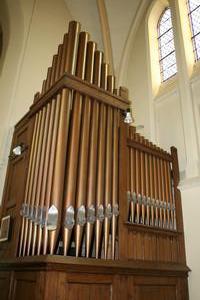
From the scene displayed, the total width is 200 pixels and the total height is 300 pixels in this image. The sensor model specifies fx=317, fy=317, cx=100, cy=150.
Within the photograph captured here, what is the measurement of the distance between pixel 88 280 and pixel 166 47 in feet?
21.0

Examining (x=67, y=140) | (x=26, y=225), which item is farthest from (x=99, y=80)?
(x=26, y=225)

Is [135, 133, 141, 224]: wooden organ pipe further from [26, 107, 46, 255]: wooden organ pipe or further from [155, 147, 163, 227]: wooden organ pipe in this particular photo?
[26, 107, 46, 255]: wooden organ pipe

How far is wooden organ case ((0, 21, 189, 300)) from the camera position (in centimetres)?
372

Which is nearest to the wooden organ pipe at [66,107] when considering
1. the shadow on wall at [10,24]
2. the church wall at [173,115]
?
the church wall at [173,115]

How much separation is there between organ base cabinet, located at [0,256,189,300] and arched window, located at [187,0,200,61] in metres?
4.79

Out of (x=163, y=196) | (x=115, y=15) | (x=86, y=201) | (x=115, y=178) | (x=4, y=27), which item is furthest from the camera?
(x=115, y=15)

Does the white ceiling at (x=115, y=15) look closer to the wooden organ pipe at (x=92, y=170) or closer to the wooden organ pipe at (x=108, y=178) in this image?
the wooden organ pipe at (x=92, y=170)

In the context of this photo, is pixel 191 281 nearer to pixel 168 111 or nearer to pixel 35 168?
pixel 35 168

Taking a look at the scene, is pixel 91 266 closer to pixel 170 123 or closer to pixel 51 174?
pixel 51 174

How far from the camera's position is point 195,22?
751 centimetres

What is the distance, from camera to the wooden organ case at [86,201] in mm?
3723

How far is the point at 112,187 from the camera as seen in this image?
459 cm

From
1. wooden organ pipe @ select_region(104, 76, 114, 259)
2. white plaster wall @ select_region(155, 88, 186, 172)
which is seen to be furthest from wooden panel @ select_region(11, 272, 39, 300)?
white plaster wall @ select_region(155, 88, 186, 172)

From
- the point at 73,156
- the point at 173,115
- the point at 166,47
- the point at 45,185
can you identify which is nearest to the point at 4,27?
the point at 166,47
